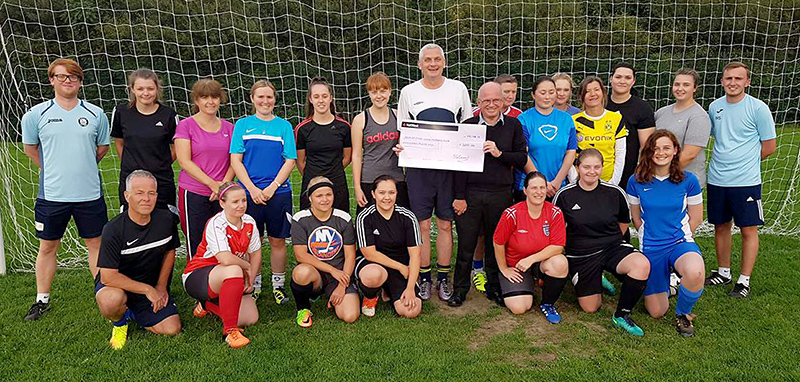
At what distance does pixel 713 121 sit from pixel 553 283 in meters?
1.96

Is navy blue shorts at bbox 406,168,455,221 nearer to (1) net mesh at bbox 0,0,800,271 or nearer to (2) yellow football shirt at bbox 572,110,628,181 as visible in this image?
(2) yellow football shirt at bbox 572,110,628,181

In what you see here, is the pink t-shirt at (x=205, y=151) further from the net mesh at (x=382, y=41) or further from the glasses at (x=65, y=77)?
the net mesh at (x=382, y=41)

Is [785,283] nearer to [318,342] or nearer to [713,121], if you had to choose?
[713,121]

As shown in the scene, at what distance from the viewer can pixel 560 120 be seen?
3877 millimetres

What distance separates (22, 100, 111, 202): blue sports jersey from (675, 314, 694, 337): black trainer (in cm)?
415

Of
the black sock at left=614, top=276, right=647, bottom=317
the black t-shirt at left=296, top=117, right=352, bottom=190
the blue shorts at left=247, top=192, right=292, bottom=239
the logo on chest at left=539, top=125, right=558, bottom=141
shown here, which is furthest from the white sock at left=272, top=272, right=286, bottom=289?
the black sock at left=614, top=276, right=647, bottom=317

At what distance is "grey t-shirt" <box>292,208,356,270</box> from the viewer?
368 cm

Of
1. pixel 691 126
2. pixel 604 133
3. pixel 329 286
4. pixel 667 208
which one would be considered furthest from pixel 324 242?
pixel 691 126

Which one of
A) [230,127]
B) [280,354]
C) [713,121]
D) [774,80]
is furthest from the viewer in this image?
[774,80]

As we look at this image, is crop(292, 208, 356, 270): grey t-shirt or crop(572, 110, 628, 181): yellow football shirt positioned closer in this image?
crop(292, 208, 356, 270): grey t-shirt

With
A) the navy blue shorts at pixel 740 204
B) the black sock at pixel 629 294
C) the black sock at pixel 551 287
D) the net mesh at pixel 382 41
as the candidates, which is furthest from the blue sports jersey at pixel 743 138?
the net mesh at pixel 382 41

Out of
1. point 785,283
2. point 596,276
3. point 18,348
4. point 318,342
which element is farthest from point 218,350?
point 785,283

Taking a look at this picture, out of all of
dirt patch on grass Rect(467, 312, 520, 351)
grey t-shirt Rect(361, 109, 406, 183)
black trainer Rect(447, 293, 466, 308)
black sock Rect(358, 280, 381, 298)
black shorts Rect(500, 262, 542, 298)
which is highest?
grey t-shirt Rect(361, 109, 406, 183)

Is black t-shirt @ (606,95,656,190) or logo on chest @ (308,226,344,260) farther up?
black t-shirt @ (606,95,656,190)
